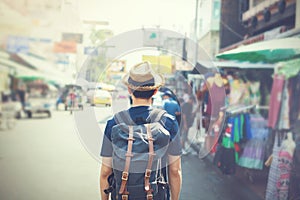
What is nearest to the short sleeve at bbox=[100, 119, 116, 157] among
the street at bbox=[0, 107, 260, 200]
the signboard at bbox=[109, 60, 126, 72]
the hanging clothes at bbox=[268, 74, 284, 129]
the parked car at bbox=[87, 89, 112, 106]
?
the street at bbox=[0, 107, 260, 200]

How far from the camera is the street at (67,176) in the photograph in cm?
367

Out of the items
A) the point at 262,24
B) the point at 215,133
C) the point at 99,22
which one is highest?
the point at 262,24

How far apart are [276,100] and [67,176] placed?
3.25 meters

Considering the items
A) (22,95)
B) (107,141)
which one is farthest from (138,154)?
(22,95)

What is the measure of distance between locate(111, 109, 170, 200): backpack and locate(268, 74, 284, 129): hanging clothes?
10.8 feet

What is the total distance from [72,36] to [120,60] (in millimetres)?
5839

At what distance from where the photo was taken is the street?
3.67 meters

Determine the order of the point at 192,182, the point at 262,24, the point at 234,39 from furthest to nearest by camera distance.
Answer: the point at 234,39, the point at 262,24, the point at 192,182

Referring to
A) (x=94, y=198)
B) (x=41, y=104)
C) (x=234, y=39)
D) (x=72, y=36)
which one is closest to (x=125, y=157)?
(x=94, y=198)

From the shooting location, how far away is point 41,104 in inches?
536

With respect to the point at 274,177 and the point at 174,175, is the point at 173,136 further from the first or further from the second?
the point at 274,177

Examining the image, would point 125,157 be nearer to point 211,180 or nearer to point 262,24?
point 211,180

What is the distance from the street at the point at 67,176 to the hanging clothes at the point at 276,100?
1.02 m

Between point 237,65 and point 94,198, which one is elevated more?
point 237,65
